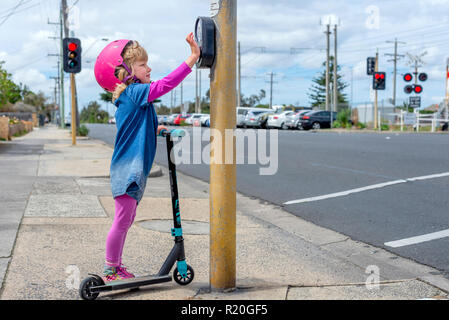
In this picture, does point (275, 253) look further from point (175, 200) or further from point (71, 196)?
point (71, 196)

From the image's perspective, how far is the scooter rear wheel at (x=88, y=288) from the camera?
348cm

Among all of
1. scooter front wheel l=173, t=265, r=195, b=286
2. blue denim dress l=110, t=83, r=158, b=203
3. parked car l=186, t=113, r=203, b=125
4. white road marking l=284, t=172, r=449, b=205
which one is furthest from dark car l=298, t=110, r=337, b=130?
blue denim dress l=110, t=83, r=158, b=203

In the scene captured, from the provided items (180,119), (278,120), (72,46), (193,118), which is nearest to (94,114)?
(180,119)

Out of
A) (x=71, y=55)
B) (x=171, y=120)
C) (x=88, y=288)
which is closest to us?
(x=88, y=288)

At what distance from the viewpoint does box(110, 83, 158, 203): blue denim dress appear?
3525mm

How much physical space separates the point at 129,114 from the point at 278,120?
119 ft

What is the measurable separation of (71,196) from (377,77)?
2656 centimetres

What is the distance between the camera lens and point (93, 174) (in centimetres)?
1011

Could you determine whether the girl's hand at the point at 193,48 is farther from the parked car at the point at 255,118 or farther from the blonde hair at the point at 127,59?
the parked car at the point at 255,118

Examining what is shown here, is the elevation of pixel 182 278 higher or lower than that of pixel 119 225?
lower

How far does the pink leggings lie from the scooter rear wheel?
25cm

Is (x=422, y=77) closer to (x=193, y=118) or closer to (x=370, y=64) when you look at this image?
(x=370, y=64)

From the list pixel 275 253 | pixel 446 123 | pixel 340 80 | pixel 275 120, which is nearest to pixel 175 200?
pixel 275 253

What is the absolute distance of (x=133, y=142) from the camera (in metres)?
3.59
